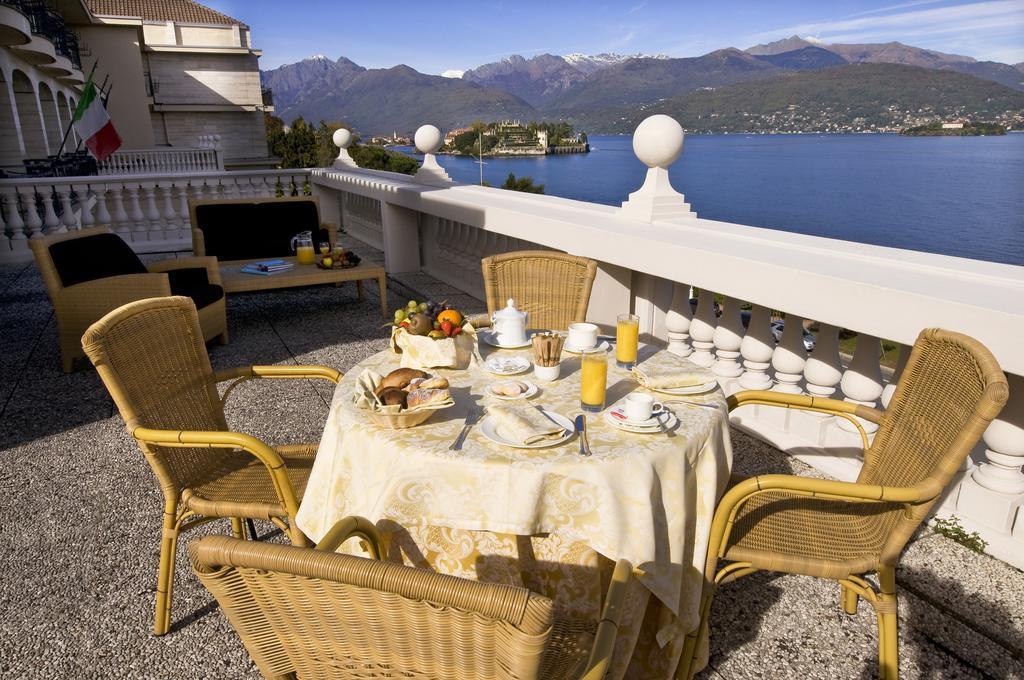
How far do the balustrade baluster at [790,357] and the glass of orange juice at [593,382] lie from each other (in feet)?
4.87

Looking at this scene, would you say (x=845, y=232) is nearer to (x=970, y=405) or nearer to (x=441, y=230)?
(x=441, y=230)

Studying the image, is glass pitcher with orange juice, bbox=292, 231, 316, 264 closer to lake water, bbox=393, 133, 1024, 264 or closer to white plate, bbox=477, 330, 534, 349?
Result: white plate, bbox=477, 330, 534, 349

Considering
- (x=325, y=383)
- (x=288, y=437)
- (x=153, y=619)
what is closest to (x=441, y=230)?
(x=325, y=383)

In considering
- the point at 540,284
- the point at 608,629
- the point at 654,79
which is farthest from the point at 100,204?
the point at 654,79

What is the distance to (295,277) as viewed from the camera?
509cm

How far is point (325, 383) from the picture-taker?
4.08 meters

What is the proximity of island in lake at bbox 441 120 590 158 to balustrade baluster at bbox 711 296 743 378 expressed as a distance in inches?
929

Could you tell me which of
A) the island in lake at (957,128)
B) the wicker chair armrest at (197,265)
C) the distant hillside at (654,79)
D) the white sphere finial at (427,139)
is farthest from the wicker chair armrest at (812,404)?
the distant hillside at (654,79)

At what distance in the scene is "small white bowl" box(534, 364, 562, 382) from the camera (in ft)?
6.31

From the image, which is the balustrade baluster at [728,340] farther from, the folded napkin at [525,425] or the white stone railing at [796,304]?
the folded napkin at [525,425]

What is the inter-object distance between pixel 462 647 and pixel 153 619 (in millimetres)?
1612

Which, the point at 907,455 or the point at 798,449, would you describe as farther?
the point at 798,449

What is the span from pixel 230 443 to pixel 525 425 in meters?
0.86

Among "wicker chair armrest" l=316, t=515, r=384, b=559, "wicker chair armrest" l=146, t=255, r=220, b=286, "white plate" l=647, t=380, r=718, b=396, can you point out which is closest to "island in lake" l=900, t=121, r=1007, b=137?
"wicker chair armrest" l=146, t=255, r=220, b=286
